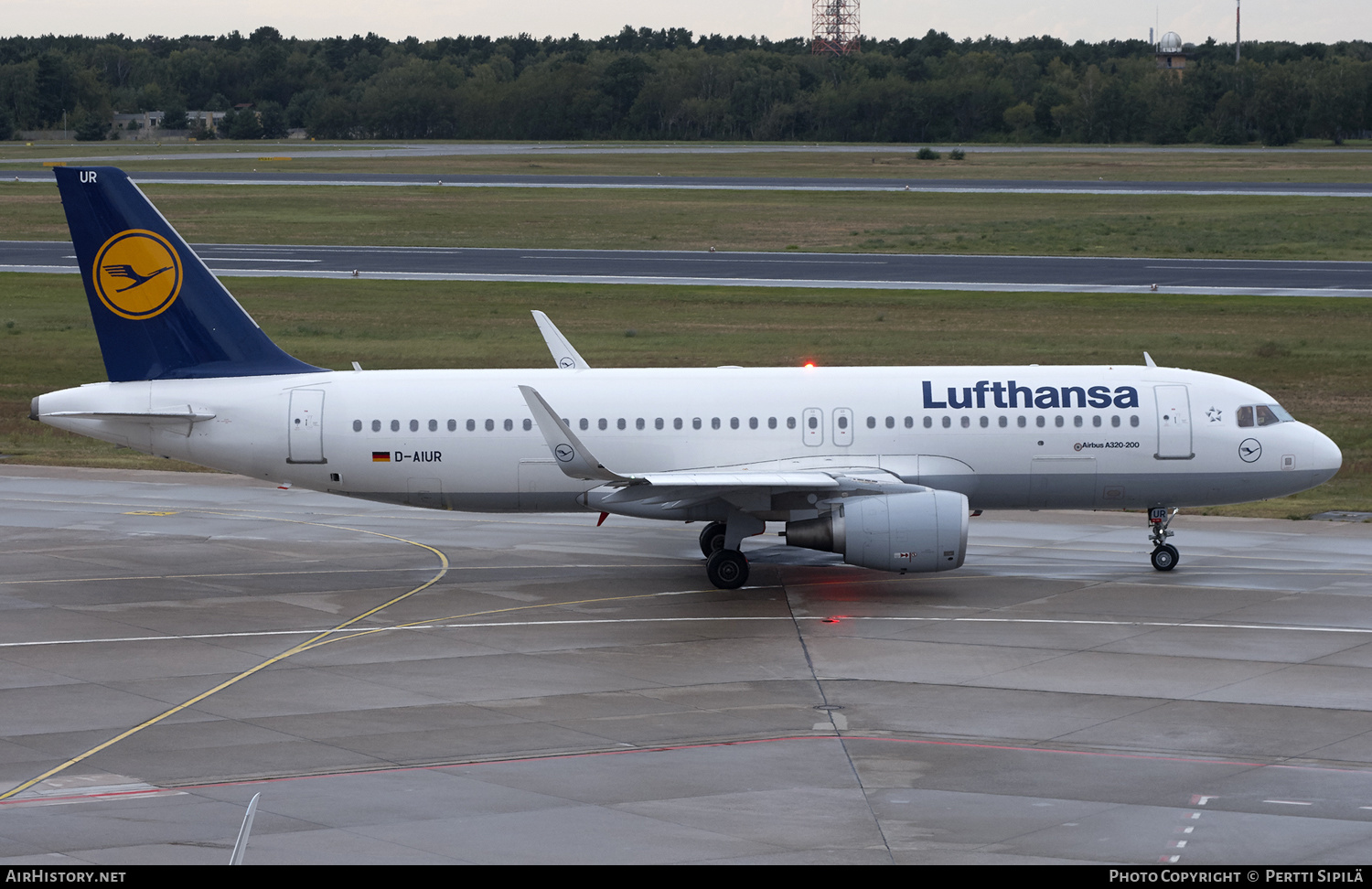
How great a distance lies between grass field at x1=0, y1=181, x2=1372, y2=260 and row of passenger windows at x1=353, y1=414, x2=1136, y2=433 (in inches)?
2398

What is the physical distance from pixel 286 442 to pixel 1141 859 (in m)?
20.4

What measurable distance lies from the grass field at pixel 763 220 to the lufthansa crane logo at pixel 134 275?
6411 cm

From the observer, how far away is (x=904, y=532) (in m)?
28.0

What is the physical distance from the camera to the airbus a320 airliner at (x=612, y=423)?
101 feet

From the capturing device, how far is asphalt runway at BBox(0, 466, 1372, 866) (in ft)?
56.2

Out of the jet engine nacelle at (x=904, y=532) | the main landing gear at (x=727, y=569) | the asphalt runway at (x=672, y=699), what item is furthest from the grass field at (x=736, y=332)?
the main landing gear at (x=727, y=569)

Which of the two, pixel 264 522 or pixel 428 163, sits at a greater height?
pixel 428 163

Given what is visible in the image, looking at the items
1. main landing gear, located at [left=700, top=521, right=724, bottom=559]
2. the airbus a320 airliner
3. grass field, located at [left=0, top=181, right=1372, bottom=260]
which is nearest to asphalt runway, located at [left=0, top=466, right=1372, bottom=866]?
main landing gear, located at [left=700, top=521, right=724, bottom=559]

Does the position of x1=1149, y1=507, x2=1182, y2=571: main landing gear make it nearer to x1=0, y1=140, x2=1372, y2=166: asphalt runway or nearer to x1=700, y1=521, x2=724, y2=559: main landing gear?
x1=700, y1=521, x2=724, y2=559: main landing gear

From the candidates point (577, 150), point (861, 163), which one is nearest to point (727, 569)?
point (861, 163)

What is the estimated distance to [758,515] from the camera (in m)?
29.9

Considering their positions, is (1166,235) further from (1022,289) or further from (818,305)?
(818,305)

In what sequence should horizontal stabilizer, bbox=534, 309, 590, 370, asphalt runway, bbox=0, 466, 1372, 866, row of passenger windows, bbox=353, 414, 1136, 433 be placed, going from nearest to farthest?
1. asphalt runway, bbox=0, 466, 1372, 866
2. row of passenger windows, bbox=353, 414, 1136, 433
3. horizontal stabilizer, bbox=534, 309, 590, 370

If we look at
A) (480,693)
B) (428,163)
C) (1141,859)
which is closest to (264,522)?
(480,693)
